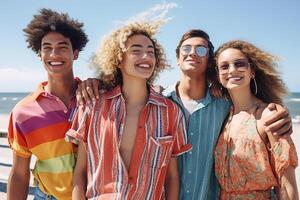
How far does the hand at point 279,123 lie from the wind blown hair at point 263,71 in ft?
1.49

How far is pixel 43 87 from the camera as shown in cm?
286

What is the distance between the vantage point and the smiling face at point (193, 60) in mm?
3029

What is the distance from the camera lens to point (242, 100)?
2.87 meters

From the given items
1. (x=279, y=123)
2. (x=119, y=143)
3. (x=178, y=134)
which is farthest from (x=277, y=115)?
(x=119, y=143)

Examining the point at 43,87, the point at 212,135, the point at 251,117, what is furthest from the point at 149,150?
the point at 43,87

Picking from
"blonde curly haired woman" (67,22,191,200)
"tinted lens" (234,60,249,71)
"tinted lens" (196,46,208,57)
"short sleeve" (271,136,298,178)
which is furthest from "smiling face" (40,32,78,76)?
"short sleeve" (271,136,298,178)

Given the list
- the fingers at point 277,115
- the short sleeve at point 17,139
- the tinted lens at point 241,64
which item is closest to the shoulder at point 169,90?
the tinted lens at point 241,64

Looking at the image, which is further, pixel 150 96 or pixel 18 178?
pixel 18 178

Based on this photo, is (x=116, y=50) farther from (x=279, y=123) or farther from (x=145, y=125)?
(x=279, y=123)

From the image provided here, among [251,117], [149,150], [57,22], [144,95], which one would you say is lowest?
[149,150]

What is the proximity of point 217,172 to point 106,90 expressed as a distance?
3.75 ft

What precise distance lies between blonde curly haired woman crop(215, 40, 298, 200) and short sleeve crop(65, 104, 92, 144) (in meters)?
1.11

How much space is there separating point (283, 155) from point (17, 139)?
2048mm

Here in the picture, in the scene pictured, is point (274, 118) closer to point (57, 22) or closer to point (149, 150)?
point (149, 150)
